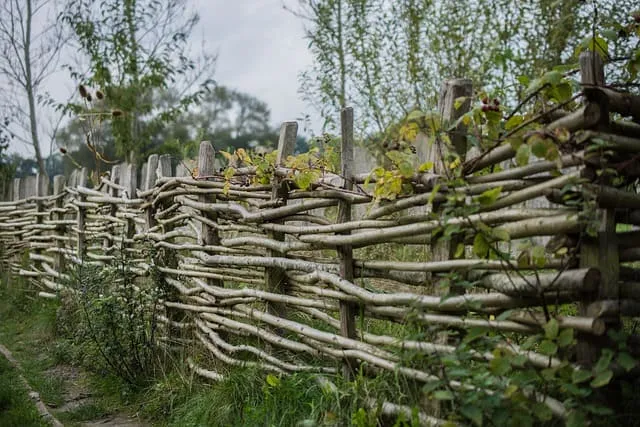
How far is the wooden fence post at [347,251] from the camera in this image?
3289mm

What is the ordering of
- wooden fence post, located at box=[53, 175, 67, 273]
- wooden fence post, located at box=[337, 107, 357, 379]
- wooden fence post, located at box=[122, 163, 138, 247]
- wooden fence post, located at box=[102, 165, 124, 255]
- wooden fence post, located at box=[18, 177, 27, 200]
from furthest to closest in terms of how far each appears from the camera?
wooden fence post, located at box=[18, 177, 27, 200] → wooden fence post, located at box=[53, 175, 67, 273] → wooden fence post, located at box=[102, 165, 124, 255] → wooden fence post, located at box=[122, 163, 138, 247] → wooden fence post, located at box=[337, 107, 357, 379]

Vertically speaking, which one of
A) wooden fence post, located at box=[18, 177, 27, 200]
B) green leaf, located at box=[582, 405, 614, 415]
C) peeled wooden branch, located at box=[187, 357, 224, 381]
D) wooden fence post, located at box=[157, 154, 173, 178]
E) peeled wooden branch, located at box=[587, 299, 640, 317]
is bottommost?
peeled wooden branch, located at box=[187, 357, 224, 381]

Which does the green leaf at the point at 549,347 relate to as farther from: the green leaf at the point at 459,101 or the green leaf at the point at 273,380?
the green leaf at the point at 273,380

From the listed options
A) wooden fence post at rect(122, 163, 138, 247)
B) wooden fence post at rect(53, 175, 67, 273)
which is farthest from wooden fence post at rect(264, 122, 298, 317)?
wooden fence post at rect(53, 175, 67, 273)

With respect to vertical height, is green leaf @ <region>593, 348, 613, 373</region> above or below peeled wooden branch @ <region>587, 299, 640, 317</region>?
below

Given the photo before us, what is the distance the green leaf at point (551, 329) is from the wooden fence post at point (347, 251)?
3.79ft

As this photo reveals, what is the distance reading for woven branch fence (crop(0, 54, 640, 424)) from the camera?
234 centimetres

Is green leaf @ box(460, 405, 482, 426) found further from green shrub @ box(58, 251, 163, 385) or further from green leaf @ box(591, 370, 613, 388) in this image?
green shrub @ box(58, 251, 163, 385)

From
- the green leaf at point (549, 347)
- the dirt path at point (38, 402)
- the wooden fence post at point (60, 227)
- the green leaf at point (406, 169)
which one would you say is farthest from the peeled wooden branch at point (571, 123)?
the wooden fence post at point (60, 227)

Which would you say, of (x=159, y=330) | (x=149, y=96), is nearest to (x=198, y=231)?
(x=159, y=330)

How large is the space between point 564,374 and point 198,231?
301 centimetres

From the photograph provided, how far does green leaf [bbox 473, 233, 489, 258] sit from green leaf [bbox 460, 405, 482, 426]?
531 millimetres

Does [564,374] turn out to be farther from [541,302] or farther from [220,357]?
[220,357]

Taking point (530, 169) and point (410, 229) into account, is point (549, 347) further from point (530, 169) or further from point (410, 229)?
point (410, 229)
